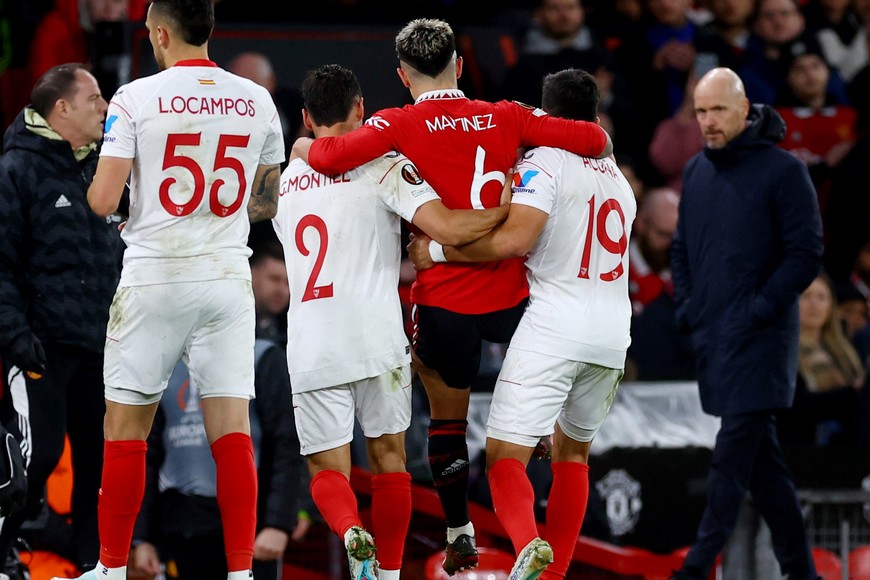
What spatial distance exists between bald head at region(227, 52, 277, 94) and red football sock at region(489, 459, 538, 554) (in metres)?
4.84

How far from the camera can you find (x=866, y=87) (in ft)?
40.4

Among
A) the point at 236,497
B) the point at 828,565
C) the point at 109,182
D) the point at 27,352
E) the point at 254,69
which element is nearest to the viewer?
the point at 109,182

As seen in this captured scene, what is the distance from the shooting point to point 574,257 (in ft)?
19.2

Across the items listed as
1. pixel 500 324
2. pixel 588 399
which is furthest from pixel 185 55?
pixel 588 399

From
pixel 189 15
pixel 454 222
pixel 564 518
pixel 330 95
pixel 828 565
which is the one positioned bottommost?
pixel 828 565

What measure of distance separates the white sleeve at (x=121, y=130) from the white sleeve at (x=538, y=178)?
58.4 inches

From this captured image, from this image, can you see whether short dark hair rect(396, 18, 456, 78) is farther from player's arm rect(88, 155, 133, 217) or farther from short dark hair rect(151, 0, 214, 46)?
player's arm rect(88, 155, 133, 217)

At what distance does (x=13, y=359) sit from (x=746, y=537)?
146 inches

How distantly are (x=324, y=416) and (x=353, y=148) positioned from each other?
107 centimetres

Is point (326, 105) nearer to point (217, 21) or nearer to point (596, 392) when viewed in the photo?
point (596, 392)

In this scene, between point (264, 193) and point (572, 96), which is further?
point (572, 96)

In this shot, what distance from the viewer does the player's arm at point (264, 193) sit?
5852 millimetres

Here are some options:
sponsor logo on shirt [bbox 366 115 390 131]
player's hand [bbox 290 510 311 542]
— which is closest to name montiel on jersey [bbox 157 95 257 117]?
sponsor logo on shirt [bbox 366 115 390 131]

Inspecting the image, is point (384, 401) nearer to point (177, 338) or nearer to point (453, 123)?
point (177, 338)
